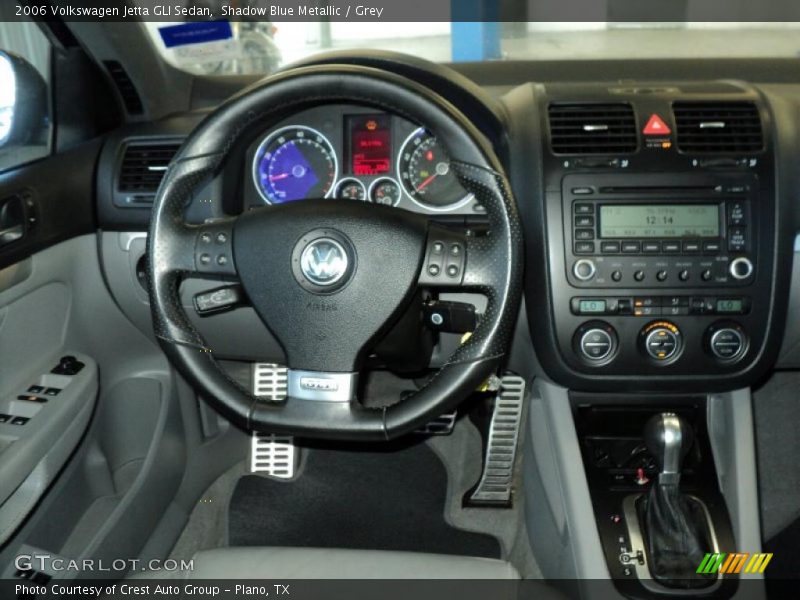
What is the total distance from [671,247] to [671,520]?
53 cm

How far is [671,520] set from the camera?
62.2 inches

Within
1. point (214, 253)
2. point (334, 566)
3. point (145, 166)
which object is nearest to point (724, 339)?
point (334, 566)

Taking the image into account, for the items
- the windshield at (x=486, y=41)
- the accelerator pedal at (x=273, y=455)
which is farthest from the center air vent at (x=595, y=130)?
the accelerator pedal at (x=273, y=455)

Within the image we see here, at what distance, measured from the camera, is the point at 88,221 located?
6.14 feet

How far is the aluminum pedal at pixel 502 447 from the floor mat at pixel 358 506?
0.11 meters

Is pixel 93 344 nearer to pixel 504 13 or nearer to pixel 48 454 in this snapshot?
pixel 48 454

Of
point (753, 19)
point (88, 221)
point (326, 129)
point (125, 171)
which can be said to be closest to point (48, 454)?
point (88, 221)

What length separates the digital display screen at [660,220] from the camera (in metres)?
1.57

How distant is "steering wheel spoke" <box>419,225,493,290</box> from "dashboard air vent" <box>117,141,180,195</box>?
2.63ft

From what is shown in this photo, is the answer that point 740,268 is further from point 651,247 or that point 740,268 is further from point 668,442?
point 668,442

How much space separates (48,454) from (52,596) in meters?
0.30

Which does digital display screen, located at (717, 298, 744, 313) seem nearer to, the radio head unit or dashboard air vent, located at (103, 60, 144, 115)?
the radio head unit

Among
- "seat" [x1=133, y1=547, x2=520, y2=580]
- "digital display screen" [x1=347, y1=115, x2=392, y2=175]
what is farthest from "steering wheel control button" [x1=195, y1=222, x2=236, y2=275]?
"seat" [x1=133, y1=547, x2=520, y2=580]

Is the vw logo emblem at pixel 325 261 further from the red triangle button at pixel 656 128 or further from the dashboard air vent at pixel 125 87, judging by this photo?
the dashboard air vent at pixel 125 87
